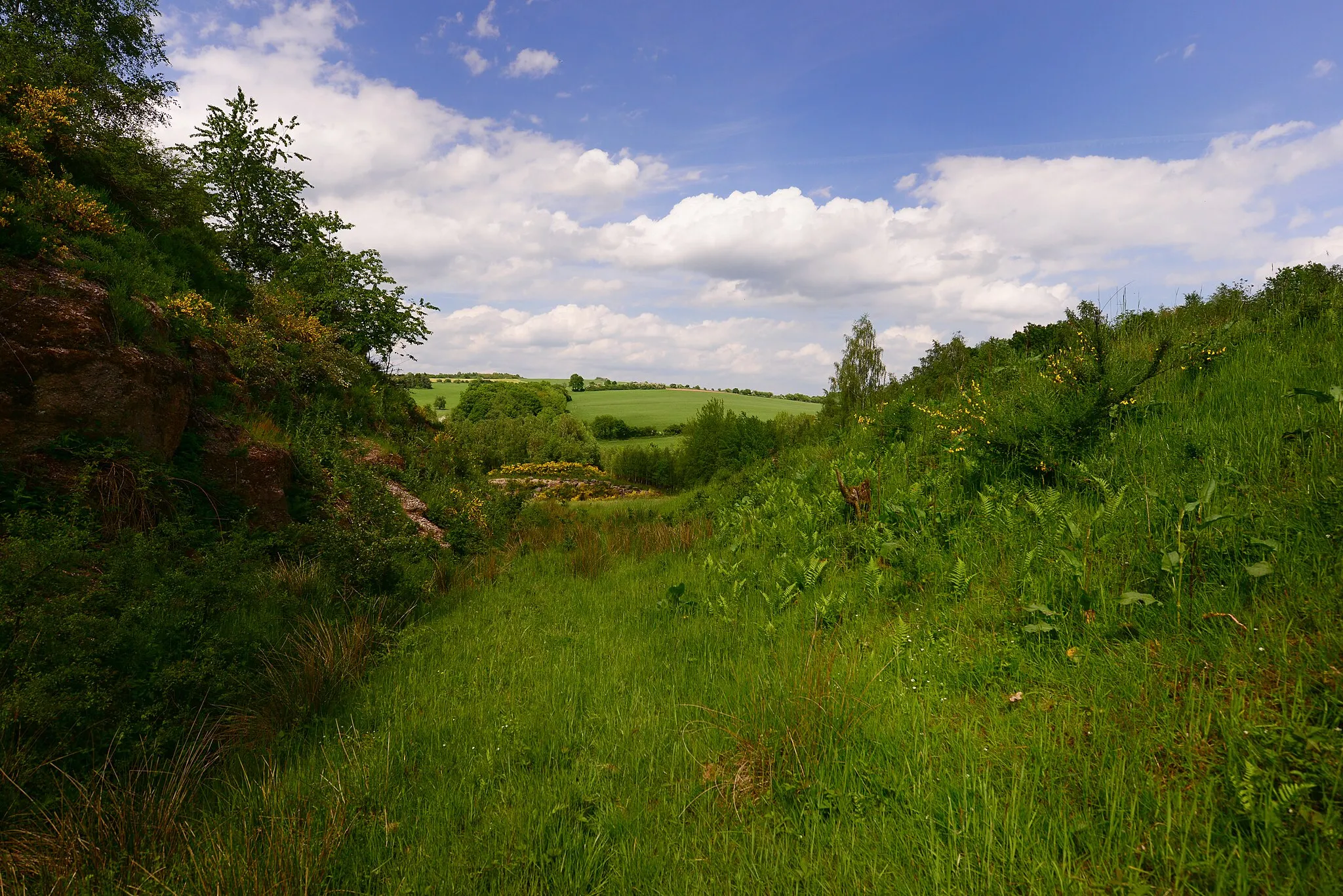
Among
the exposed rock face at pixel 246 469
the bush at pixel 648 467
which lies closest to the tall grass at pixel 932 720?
the exposed rock face at pixel 246 469

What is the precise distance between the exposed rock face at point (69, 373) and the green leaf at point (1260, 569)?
950cm

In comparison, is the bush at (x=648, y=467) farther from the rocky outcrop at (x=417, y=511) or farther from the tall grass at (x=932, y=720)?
the tall grass at (x=932, y=720)

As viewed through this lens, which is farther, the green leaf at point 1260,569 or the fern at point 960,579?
the fern at point 960,579

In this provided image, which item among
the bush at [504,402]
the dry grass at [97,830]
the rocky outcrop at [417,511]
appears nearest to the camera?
the dry grass at [97,830]

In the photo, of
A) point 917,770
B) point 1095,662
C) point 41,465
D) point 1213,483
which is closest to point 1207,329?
point 1213,483

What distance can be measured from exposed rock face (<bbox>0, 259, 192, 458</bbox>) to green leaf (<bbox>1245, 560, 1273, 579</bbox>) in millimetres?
9502

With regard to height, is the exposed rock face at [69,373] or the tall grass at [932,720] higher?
the exposed rock face at [69,373]

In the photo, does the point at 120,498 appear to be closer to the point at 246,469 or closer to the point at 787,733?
the point at 246,469

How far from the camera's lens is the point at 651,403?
75.5 meters

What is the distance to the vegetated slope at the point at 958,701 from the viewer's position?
7.25 ft

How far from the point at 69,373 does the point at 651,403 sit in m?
70.0

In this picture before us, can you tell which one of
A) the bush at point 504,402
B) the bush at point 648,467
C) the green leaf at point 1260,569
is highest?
the bush at point 504,402

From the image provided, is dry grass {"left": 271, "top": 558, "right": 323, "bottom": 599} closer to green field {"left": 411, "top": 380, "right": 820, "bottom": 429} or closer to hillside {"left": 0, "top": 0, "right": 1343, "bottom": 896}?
hillside {"left": 0, "top": 0, "right": 1343, "bottom": 896}

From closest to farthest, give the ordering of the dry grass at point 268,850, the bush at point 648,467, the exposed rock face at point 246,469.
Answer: the dry grass at point 268,850, the exposed rock face at point 246,469, the bush at point 648,467
